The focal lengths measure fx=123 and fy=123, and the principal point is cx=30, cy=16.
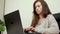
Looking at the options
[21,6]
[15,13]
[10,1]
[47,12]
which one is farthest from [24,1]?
[15,13]

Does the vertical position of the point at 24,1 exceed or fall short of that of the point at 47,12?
it exceeds it

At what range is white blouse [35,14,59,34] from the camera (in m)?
1.39

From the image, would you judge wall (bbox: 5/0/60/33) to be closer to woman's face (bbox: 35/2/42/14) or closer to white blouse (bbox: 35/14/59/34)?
woman's face (bbox: 35/2/42/14)

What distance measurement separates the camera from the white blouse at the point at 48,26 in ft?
4.56

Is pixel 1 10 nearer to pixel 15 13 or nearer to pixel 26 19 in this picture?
pixel 26 19

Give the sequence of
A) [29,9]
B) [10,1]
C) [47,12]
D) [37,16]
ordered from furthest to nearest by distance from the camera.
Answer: [10,1] < [29,9] < [37,16] < [47,12]

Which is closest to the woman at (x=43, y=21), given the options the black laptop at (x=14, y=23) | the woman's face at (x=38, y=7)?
the woman's face at (x=38, y=7)

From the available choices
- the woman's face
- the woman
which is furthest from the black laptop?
the woman's face

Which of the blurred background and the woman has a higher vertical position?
the blurred background

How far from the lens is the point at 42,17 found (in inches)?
66.7

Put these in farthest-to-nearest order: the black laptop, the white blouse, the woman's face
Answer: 1. the woman's face
2. the white blouse
3. the black laptop

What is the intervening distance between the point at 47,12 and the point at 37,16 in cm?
18

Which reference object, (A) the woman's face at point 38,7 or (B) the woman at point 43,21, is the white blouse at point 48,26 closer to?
(B) the woman at point 43,21

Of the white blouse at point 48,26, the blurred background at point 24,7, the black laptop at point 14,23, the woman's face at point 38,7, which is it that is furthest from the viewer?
the blurred background at point 24,7
